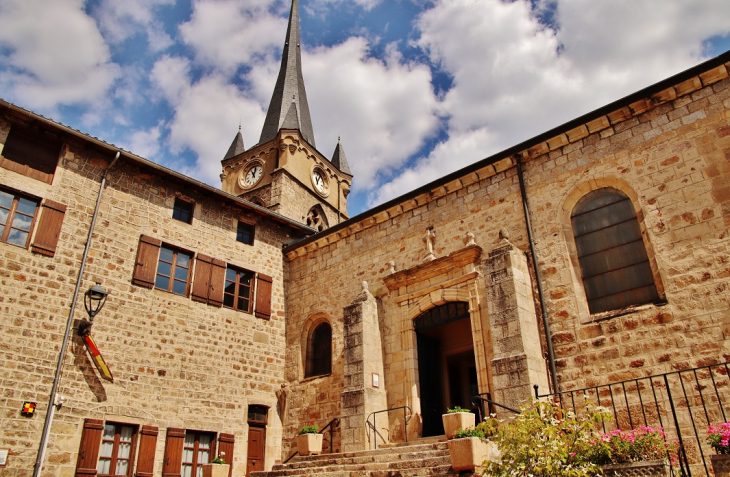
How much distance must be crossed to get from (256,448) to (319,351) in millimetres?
2667

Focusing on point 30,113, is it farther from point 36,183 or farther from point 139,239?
point 139,239

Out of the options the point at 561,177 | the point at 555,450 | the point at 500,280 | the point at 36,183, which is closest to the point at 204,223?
the point at 36,183

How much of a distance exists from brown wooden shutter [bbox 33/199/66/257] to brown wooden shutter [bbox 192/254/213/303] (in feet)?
9.90

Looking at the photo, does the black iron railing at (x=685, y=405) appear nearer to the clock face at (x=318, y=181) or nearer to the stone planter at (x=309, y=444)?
the stone planter at (x=309, y=444)

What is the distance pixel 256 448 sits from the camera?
40.5ft

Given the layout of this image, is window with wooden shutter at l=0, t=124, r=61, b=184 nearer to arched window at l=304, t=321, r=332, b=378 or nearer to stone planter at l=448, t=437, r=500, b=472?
arched window at l=304, t=321, r=332, b=378

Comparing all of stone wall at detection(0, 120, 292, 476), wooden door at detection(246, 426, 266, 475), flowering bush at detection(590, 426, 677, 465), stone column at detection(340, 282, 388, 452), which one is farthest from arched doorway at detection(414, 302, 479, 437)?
flowering bush at detection(590, 426, 677, 465)

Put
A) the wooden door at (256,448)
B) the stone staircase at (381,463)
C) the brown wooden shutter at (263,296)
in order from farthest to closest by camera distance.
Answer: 1. the brown wooden shutter at (263,296)
2. the wooden door at (256,448)
3. the stone staircase at (381,463)

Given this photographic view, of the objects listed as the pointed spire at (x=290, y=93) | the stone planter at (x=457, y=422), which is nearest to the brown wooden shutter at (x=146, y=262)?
the stone planter at (x=457, y=422)

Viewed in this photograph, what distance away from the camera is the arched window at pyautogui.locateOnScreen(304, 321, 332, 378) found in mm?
13281

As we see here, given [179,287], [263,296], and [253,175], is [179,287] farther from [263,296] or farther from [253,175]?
[253,175]

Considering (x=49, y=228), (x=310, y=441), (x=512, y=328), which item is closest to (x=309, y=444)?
(x=310, y=441)

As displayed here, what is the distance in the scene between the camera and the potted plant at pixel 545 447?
17.4ft

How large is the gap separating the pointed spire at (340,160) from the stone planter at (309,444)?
22.1 metres
